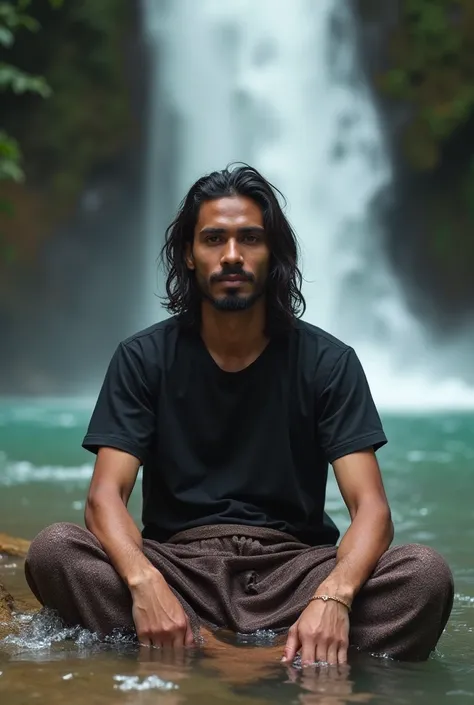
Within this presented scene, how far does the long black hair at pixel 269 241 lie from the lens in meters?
3.12

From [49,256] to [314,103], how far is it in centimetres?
548

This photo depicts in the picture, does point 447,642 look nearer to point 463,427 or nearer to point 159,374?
point 159,374

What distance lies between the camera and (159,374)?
312cm

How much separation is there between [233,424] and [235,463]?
0.10 m

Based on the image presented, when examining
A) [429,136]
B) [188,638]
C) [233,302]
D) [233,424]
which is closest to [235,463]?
[233,424]

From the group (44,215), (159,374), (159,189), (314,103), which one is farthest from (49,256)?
(159,374)

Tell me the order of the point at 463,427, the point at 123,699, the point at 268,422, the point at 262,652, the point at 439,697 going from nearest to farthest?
1. the point at 123,699
2. the point at 439,697
3. the point at 262,652
4. the point at 268,422
5. the point at 463,427

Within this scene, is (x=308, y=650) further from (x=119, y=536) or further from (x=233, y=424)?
(x=233, y=424)

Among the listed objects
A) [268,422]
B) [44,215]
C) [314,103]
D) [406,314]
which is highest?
[314,103]

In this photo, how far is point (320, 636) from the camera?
2617mm

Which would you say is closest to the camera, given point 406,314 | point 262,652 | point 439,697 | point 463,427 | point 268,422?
point 439,697

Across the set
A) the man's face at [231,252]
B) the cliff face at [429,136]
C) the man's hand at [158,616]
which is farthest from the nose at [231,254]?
the cliff face at [429,136]

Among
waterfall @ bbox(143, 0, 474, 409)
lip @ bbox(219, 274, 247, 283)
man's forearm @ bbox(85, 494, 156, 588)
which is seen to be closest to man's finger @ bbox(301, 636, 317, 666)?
man's forearm @ bbox(85, 494, 156, 588)

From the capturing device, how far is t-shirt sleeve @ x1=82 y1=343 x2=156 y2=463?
2996mm
